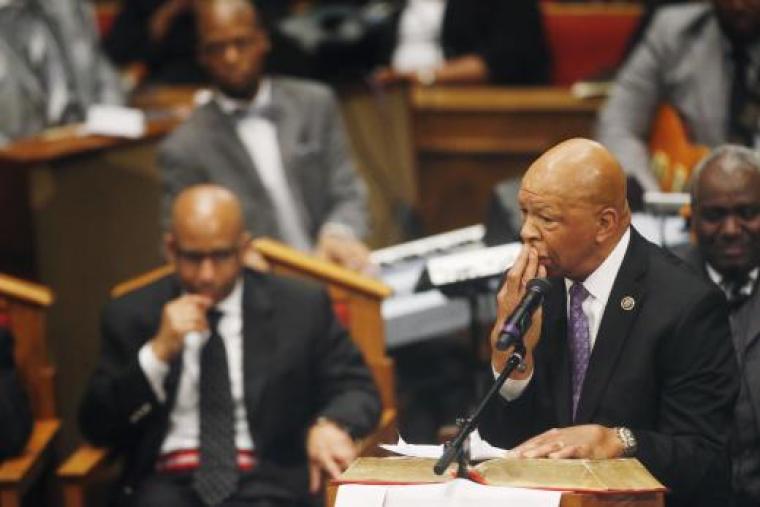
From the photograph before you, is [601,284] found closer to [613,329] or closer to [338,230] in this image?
[613,329]

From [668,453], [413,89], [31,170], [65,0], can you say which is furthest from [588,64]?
[668,453]

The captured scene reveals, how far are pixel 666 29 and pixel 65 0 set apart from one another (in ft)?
7.08

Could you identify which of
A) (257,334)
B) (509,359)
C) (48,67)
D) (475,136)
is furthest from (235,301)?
(475,136)

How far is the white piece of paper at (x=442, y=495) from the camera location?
230 centimetres

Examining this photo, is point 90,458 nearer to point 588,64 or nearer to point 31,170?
point 31,170

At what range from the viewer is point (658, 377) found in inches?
109

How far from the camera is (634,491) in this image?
90.7 inches

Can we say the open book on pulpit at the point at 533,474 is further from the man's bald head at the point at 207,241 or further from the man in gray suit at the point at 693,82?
the man in gray suit at the point at 693,82

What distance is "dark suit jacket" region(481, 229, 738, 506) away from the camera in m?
2.73

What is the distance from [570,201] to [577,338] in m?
0.30

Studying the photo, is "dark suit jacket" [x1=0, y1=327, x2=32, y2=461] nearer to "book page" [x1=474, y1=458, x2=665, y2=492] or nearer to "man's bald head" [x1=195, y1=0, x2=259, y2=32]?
"man's bald head" [x1=195, y1=0, x2=259, y2=32]

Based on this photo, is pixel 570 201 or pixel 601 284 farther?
pixel 601 284

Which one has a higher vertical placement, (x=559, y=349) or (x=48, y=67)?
(x=48, y=67)

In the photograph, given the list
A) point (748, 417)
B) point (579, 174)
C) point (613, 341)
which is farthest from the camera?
point (748, 417)
